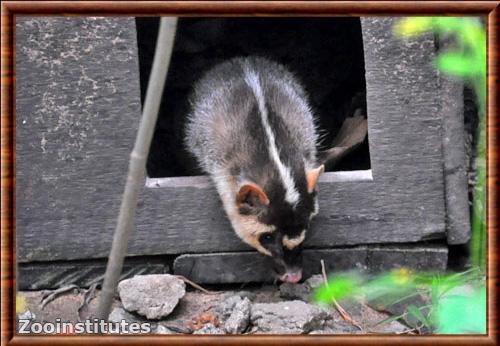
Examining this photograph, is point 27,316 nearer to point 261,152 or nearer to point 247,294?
point 247,294

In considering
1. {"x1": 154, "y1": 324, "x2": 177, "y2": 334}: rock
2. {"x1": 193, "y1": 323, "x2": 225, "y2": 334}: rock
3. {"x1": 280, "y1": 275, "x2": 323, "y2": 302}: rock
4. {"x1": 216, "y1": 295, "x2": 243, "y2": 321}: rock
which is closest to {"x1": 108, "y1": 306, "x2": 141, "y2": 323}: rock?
{"x1": 154, "y1": 324, "x2": 177, "y2": 334}: rock

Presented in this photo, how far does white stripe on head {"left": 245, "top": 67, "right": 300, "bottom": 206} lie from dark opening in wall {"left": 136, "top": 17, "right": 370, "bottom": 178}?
4.11 feet

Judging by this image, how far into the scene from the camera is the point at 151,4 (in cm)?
334

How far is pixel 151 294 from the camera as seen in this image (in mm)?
4727

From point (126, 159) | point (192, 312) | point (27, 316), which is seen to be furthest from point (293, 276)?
point (27, 316)

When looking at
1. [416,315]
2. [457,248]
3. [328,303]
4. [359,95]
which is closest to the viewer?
[416,315]

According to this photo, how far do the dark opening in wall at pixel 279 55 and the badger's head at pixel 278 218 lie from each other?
1894 mm

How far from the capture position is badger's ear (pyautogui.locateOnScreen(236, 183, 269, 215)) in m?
4.61

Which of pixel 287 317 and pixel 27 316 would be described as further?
pixel 27 316

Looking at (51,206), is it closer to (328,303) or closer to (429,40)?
(328,303)

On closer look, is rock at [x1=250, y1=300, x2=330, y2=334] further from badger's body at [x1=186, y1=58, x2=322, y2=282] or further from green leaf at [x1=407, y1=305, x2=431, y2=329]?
green leaf at [x1=407, y1=305, x2=431, y2=329]

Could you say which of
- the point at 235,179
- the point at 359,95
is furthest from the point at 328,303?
the point at 359,95

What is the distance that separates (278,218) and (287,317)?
581mm

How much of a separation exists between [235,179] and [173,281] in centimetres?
75
